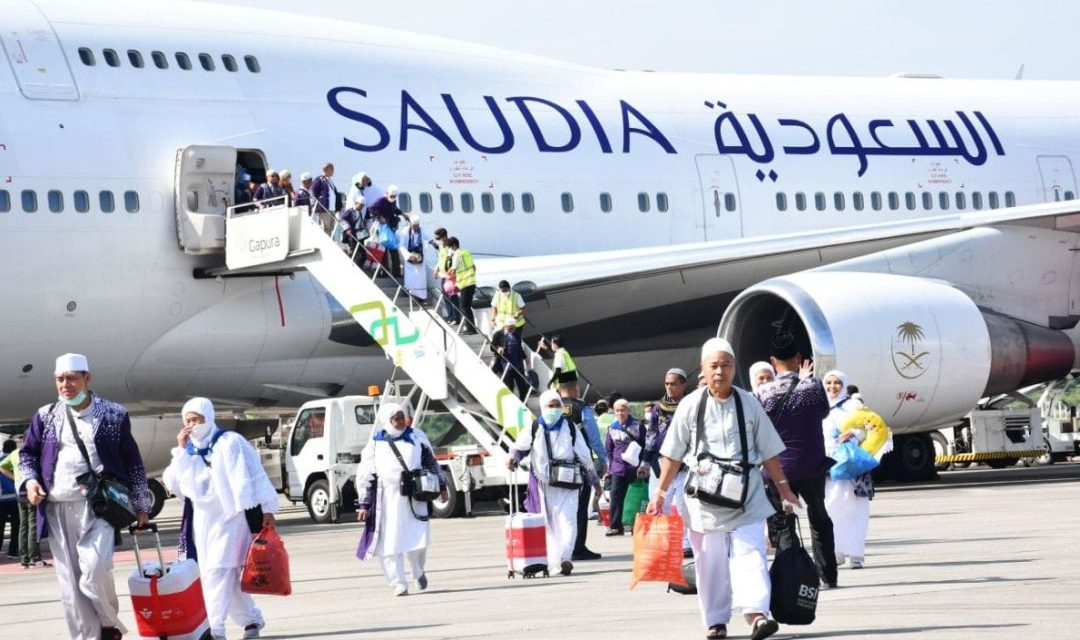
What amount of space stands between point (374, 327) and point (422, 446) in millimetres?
5368

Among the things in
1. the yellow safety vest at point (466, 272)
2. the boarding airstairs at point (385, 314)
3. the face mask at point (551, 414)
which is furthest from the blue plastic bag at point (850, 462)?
the yellow safety vest at point (466, 272)

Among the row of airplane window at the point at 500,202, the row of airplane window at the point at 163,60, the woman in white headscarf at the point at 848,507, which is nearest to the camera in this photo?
the woman in white headscarf at the point at 848,507

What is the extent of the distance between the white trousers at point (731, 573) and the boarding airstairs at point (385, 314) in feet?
26.1

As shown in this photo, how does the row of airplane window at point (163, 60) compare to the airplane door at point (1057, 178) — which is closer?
the row of airplane window at point (163, 60)

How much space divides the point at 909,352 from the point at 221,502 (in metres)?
10.5

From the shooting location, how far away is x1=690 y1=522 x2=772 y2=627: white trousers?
7.86 meters

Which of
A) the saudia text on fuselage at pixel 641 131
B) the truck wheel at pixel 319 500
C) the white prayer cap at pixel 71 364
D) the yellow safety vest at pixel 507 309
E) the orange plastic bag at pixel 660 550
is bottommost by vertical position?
the orange plastic bag at pixel 660 550

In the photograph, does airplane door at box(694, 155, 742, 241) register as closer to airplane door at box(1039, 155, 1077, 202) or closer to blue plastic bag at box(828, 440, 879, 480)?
airplane door at box(1039, 155, 1077, 202)

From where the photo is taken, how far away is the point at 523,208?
19469mm

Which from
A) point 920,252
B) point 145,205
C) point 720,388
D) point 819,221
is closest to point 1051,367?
point 920,252

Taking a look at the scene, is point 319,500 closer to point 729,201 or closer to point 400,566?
point 729,201

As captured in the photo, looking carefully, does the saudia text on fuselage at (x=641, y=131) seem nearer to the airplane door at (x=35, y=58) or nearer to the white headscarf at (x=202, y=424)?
the airplane door at (x=35, y=58)

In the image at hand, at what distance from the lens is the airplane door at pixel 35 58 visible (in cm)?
1666

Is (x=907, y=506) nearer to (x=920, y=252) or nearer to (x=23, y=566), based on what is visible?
(x=920, y=252)
